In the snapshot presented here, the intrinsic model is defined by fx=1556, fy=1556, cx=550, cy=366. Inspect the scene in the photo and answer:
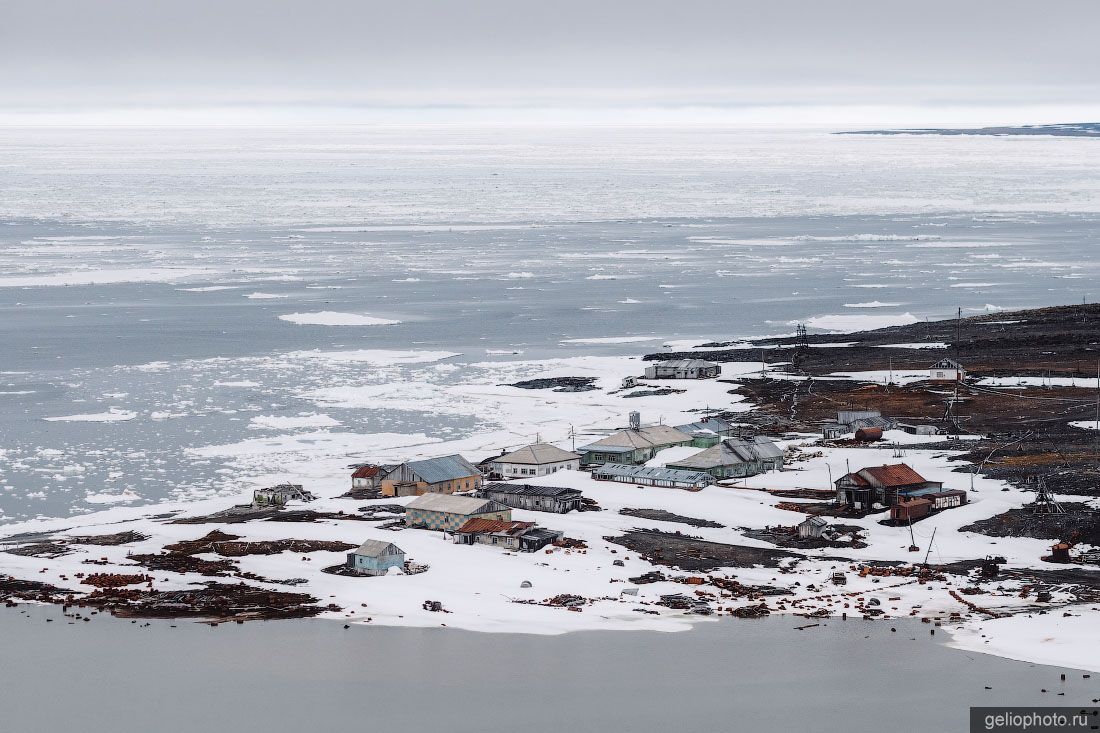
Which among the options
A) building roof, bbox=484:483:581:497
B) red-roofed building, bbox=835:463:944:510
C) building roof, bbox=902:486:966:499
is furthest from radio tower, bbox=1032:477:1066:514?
building roof, bbox=484:483:581:497

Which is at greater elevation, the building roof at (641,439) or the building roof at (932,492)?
the building roof at (641,439)

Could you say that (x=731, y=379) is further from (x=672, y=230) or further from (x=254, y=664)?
(x=672, y=230)

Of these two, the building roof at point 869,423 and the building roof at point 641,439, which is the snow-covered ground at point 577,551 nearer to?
the building roof at point 641,439

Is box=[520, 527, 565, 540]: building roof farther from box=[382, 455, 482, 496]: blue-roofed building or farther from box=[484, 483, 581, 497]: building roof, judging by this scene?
box=[382, 455, 482, 496]: blue-roofed building

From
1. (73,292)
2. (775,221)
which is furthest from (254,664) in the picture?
(775,221)

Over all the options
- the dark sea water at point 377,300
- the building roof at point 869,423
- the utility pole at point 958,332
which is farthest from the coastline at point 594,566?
the utility pole at point 958,332

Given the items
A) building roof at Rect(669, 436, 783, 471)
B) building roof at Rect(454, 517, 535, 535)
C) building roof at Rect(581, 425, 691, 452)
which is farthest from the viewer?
building roof at Rect(581, 425, 691, 452)
